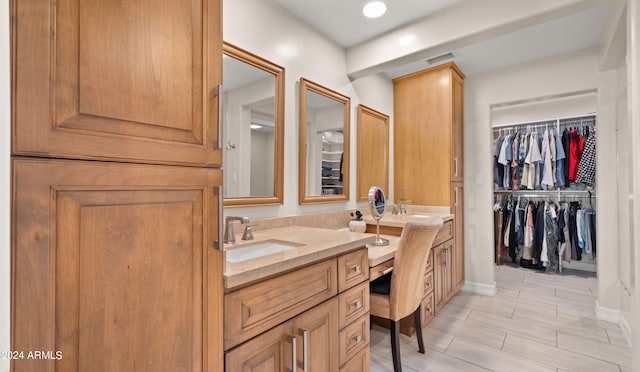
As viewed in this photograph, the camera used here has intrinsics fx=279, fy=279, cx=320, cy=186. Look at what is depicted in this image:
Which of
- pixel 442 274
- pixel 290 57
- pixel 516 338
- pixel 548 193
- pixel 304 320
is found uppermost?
pixel 290 57

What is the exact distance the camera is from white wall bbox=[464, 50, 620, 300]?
2.56 m

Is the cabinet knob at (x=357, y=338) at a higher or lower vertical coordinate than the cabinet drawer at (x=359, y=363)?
higher

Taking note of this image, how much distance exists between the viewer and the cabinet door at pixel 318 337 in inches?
45.4

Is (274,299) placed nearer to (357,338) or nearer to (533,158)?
(357,338)

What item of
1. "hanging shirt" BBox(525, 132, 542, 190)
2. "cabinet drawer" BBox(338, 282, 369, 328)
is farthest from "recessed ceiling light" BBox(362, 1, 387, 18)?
"hanging shirt" BBox(525, 132, 542, 190)

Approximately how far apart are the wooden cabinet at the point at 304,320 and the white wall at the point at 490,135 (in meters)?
2.38

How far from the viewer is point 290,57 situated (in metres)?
2.14

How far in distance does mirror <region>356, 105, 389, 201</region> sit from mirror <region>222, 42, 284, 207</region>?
1.10m

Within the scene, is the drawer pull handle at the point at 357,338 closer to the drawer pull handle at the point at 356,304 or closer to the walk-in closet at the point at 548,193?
the drawer pull handle at the point at 356,304

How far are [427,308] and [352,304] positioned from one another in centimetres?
130

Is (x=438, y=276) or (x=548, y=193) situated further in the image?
(x=548, y=193)

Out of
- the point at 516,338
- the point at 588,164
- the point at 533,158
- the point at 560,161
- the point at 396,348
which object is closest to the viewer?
the point at 396,348

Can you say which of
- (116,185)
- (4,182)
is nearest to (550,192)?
(116,185)

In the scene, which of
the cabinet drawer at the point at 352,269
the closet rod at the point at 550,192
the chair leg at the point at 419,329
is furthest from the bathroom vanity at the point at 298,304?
the closet rod at the point at 550,192
